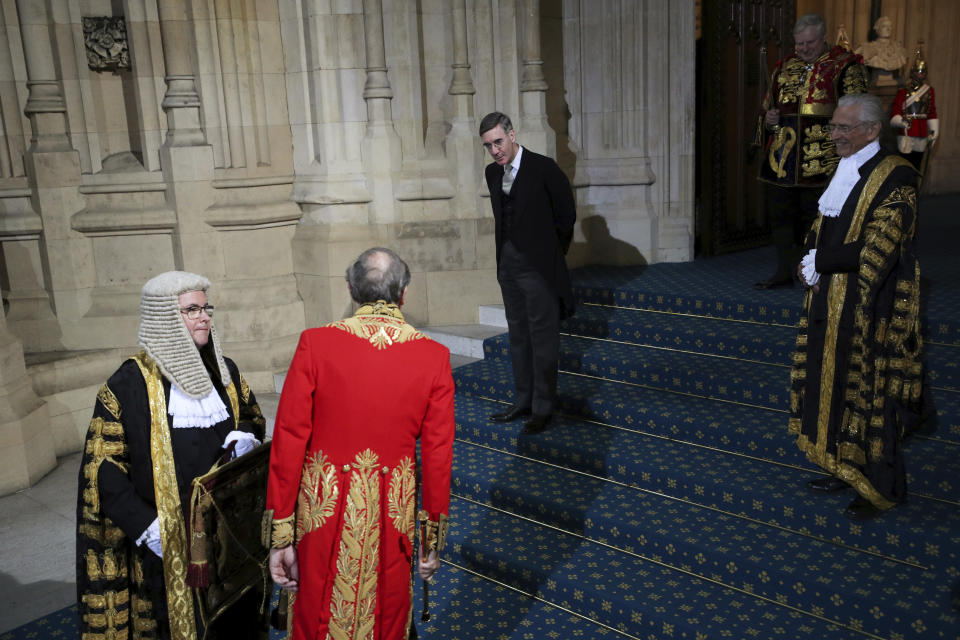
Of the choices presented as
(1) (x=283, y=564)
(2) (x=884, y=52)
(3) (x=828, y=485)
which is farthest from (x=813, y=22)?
(2) (x=884, y=52)

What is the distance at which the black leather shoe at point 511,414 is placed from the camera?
4.90 meters

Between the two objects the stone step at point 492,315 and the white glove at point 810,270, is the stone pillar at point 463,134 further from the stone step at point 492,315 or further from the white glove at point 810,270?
the white glove at point 810,270

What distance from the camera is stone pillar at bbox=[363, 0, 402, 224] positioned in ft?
20.0

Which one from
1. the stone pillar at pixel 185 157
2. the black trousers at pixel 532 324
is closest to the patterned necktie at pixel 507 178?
the black trousers at pixel 532 324

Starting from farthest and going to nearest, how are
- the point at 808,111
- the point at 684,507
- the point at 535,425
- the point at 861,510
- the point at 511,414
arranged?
the point at 808,111
the point at 511,414
the point at 535,425
the point at 684,507
the point at 861,510

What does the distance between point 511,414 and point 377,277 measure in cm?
264

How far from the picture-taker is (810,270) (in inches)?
141

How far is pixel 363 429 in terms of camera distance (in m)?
2.36

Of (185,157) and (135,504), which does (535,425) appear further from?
(185,157)

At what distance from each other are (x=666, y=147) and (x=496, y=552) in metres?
4.23

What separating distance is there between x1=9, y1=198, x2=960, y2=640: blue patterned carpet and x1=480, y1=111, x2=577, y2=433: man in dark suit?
16.9 inches

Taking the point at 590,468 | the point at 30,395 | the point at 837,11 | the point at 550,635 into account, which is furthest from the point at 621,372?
the point at 837,11

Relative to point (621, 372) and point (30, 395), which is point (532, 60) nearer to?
point (621, 372)

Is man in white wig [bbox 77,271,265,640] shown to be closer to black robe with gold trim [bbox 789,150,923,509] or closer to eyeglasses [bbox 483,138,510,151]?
eyeglasses [bbox 483,138,510,151]
